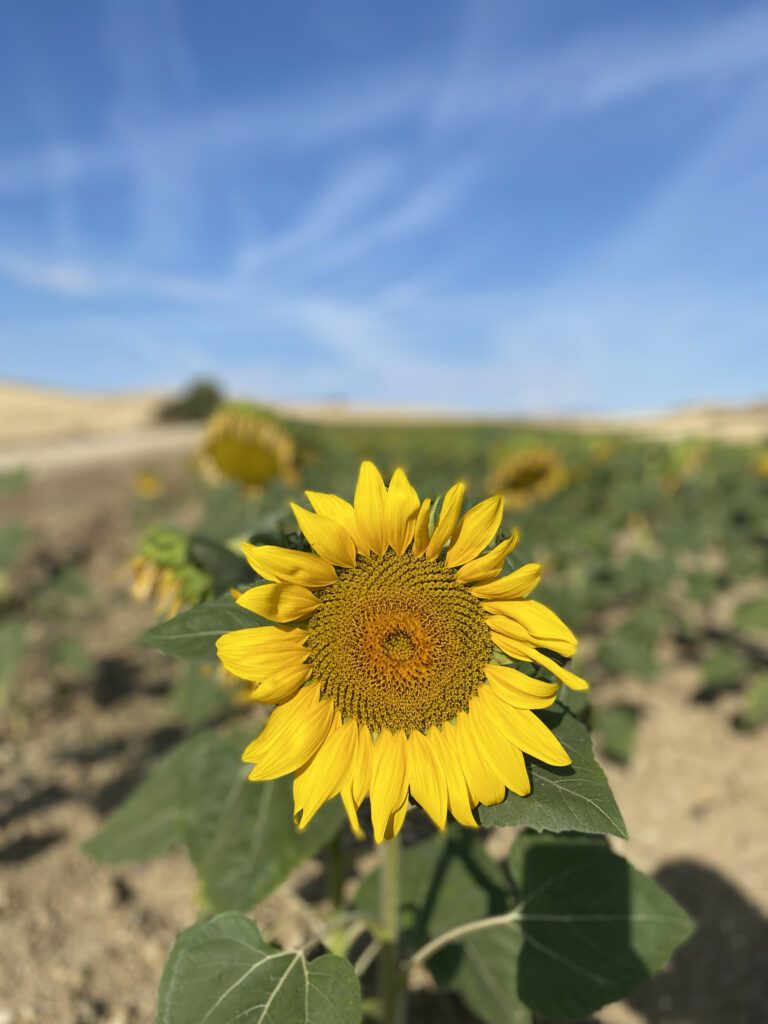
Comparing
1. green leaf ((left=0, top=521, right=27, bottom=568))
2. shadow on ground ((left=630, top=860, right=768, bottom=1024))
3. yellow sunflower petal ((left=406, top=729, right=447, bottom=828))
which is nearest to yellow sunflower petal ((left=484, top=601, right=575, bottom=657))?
yellow sunflower petal ((left=406, top=729, right=447, bottom=828))

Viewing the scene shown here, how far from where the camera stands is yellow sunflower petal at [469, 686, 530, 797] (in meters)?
1.09

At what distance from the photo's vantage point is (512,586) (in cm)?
111

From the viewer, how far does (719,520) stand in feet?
23.4

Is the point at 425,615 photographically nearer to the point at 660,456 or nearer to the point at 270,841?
the point at 270,841

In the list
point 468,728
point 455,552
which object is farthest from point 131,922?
point 455,552

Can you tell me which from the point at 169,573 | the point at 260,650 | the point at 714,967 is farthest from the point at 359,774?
the point at 714,967

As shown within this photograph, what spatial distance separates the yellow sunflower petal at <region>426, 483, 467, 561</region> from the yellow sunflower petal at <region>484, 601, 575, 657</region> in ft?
0.44

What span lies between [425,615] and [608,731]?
9.84 feet

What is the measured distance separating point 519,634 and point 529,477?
17.1ft

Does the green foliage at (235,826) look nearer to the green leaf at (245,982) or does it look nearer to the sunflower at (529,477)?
the green leaf at (245,982)

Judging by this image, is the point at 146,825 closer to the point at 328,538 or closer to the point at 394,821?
the point at 394,821

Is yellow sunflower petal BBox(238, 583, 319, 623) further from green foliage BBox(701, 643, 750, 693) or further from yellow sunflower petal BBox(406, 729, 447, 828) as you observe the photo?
green foliage BBox(701, 643, 750, 693)

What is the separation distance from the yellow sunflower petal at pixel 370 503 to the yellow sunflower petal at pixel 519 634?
22 centimetres

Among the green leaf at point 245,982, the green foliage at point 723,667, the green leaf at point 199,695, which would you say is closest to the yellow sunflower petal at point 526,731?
the green leaf at point 245,982
